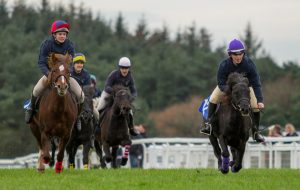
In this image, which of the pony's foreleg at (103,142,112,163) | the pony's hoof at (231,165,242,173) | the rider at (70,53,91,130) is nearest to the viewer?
the pony's hoof at (231,165,242,173)

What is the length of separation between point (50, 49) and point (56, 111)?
4.67 ft

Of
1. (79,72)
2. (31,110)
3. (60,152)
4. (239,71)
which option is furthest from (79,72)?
(239,71)

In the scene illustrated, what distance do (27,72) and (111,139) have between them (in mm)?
72515

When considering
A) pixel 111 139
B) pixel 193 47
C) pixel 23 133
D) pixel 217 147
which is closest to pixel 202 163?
pixel 111 139

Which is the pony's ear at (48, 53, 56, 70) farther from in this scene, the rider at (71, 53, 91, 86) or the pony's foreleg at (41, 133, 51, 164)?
the rider at (71, 53, 91, 86)

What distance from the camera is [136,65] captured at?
127m

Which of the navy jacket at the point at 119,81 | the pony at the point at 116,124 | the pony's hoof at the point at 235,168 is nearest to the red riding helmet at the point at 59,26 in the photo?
the pony's hoof at the point at 235,168

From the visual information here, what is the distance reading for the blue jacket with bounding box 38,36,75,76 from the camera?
1870 cm

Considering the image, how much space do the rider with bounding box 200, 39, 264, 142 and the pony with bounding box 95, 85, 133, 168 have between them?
486 centimetres

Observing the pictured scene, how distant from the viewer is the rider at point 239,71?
18.6 m

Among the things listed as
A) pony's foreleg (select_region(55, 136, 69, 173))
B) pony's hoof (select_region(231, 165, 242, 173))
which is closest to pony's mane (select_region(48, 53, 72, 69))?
pony's foreleg (select_region(55, 136, 69, 173))

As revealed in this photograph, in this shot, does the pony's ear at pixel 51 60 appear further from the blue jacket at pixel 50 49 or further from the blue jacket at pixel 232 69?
the blue jacket at pixel 232 69

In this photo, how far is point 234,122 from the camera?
1847 cm

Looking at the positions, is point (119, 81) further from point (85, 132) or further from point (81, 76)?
point (85, 132)
